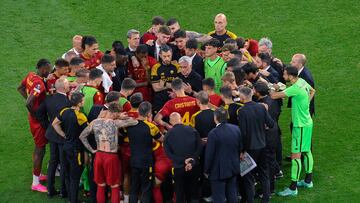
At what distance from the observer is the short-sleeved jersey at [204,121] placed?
10.2 meters

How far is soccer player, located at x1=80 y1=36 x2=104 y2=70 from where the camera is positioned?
1211 cm

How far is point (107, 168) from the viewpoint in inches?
403

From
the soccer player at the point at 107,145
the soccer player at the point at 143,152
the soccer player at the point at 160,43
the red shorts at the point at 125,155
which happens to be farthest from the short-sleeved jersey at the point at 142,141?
the soccer player at the point at 160,43

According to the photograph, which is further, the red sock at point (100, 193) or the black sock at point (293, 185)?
the black sock at point (293, 185)

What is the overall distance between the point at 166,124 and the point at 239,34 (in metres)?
6.58

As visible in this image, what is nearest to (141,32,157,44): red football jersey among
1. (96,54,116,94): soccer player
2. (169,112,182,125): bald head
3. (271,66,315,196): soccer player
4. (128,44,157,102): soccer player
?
(128,44,157,102): soccer player

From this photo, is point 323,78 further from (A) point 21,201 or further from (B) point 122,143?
(A) point 21,201

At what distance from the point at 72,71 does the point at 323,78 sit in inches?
227

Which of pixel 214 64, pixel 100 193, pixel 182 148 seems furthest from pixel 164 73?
pixel 100 193

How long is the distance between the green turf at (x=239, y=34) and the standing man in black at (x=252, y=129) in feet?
4.19

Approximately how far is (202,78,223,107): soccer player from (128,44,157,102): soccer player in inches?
62.3

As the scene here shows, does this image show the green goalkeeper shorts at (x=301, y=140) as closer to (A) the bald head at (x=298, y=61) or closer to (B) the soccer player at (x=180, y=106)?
(A) the bald head at (x=298, y=61)

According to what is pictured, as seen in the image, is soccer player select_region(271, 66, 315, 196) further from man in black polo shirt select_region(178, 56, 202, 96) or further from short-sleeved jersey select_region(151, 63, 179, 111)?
short-sleeved jersey select_region(151, 63, 179, 111)

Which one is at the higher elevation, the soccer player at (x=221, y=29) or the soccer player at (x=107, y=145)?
the soccer player at (x=221, y=29)
